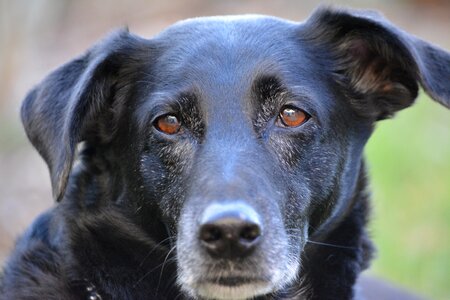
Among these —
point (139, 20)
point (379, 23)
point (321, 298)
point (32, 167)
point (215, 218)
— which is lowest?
point (139, 20)

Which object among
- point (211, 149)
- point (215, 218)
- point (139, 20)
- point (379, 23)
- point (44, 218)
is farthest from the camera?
point (139, 20)

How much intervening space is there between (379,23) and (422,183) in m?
4.42

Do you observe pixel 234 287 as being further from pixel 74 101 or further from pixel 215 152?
pixel 74 101

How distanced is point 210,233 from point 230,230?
0.11m

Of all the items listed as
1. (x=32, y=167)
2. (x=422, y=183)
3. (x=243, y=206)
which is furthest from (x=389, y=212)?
(x=243, y=206)

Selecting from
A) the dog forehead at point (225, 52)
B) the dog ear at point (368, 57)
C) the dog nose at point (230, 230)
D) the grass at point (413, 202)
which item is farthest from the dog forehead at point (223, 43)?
the grass at point (413, 202)

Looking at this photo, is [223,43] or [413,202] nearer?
[223,43]

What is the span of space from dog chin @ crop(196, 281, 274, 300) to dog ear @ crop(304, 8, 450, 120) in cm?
102

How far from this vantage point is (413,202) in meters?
7.70

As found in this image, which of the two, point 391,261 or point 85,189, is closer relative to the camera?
point 85,189

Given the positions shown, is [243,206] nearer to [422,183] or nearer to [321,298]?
[321,298]

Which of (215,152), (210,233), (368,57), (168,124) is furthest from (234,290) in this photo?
(368,57)

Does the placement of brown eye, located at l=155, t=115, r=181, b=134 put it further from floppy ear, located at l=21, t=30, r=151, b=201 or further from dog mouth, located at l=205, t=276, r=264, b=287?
dog mouth, located at l=205, t=276, r=264, b=287

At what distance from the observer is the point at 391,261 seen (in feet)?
22.6
